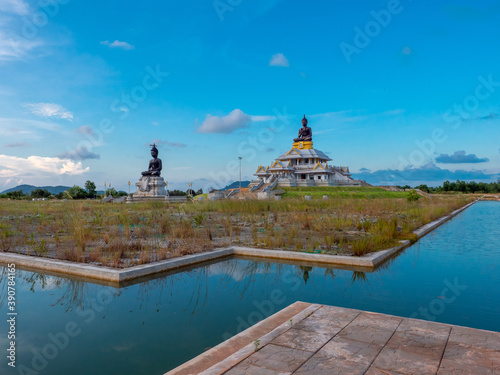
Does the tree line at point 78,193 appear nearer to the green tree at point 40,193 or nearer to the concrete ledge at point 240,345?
the green tree at point 40,193

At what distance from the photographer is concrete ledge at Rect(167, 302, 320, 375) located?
3.15 m

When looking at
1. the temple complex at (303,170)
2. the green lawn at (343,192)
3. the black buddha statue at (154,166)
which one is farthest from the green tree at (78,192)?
the green lawn at (343,192)

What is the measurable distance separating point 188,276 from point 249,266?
143 cm

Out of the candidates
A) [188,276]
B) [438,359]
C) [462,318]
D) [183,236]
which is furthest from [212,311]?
[183,236]

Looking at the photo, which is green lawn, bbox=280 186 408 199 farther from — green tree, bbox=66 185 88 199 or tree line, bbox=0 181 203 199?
green tree, bbox=66 185 88 199

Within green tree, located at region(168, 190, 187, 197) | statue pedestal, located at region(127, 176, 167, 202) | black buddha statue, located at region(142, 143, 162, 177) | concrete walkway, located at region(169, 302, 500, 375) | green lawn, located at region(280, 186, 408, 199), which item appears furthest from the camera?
green tree, located at region(168, 190, 187, 197)

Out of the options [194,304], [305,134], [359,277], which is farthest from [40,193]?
[359,277]

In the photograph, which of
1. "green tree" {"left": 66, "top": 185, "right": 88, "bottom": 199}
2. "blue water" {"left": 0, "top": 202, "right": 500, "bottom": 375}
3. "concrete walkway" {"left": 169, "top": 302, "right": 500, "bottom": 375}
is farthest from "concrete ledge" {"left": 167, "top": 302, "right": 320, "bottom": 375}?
"green tree" {"left": 66, "top": 185, "right": 88, "bottom": 199}

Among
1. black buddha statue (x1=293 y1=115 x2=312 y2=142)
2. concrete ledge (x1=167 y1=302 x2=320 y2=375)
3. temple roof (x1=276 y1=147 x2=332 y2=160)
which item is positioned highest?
black buddha statue (x1=293 y1=115 x2=312 y2=142)

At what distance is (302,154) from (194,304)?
53310 millimetres

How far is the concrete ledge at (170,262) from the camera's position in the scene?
655 centimetres

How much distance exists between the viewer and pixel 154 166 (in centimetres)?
4066

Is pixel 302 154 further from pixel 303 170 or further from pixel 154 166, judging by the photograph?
pixel 154 166

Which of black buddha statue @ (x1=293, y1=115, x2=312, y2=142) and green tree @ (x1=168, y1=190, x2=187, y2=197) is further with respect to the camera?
black buddha statue @ (x1=293, y1=115, x2=312, y2=142)
